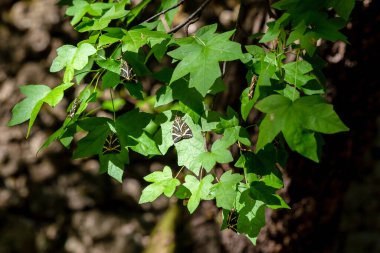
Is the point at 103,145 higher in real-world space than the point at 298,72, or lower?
lower

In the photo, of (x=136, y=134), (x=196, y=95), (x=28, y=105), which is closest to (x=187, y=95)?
(x=196, y=95)

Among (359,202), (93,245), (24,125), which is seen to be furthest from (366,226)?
(24,125)

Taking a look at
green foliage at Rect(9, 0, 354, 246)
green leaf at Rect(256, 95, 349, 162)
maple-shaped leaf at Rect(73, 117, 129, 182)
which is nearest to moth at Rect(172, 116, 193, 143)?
green foliage at Rect(9, 0, 354, 246)

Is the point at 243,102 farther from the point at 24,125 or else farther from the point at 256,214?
the point at 24,125

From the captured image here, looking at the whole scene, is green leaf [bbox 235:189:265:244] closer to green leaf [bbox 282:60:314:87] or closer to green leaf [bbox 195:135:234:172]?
green leaf [bbox 195:135:234:172]

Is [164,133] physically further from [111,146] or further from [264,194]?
[264,194]

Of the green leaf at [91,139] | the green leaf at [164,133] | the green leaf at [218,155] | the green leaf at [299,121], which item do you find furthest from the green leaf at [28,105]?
the green leaf at [299,121]

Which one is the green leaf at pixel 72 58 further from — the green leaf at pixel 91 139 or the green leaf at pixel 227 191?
the green leaf at pixel 227 191
